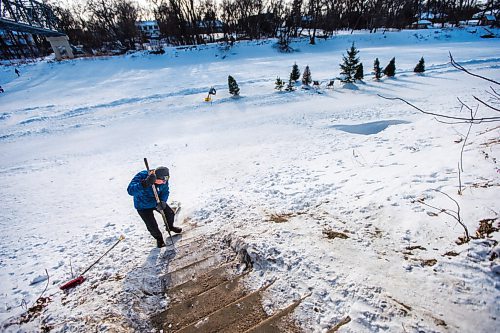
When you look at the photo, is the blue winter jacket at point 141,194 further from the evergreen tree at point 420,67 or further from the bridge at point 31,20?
the evergreen tree at point 420,67

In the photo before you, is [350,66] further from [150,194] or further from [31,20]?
[31,20]

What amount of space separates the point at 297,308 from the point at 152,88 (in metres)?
22.1

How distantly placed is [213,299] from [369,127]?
33.0 feet

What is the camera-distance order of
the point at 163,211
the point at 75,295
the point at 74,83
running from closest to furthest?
the point at 75,295 → the point at 163,211 → the point at 74,83

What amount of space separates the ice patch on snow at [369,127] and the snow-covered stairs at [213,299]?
8692 millimetres

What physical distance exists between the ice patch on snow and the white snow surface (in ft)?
0.34

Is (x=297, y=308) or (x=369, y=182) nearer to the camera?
(x=297, y=308)

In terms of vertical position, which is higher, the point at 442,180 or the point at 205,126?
the point at 442,180

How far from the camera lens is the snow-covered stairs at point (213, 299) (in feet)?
8.46

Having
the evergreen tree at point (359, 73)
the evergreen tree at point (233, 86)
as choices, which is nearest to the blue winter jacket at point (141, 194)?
the evergreen tree at point (233, 86)

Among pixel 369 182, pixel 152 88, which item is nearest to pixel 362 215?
pixel 369 182

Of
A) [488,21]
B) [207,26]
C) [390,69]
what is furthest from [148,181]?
[207,26]

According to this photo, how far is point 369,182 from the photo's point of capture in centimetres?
514

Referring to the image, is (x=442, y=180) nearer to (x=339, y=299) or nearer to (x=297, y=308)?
(x=339, y=299)
